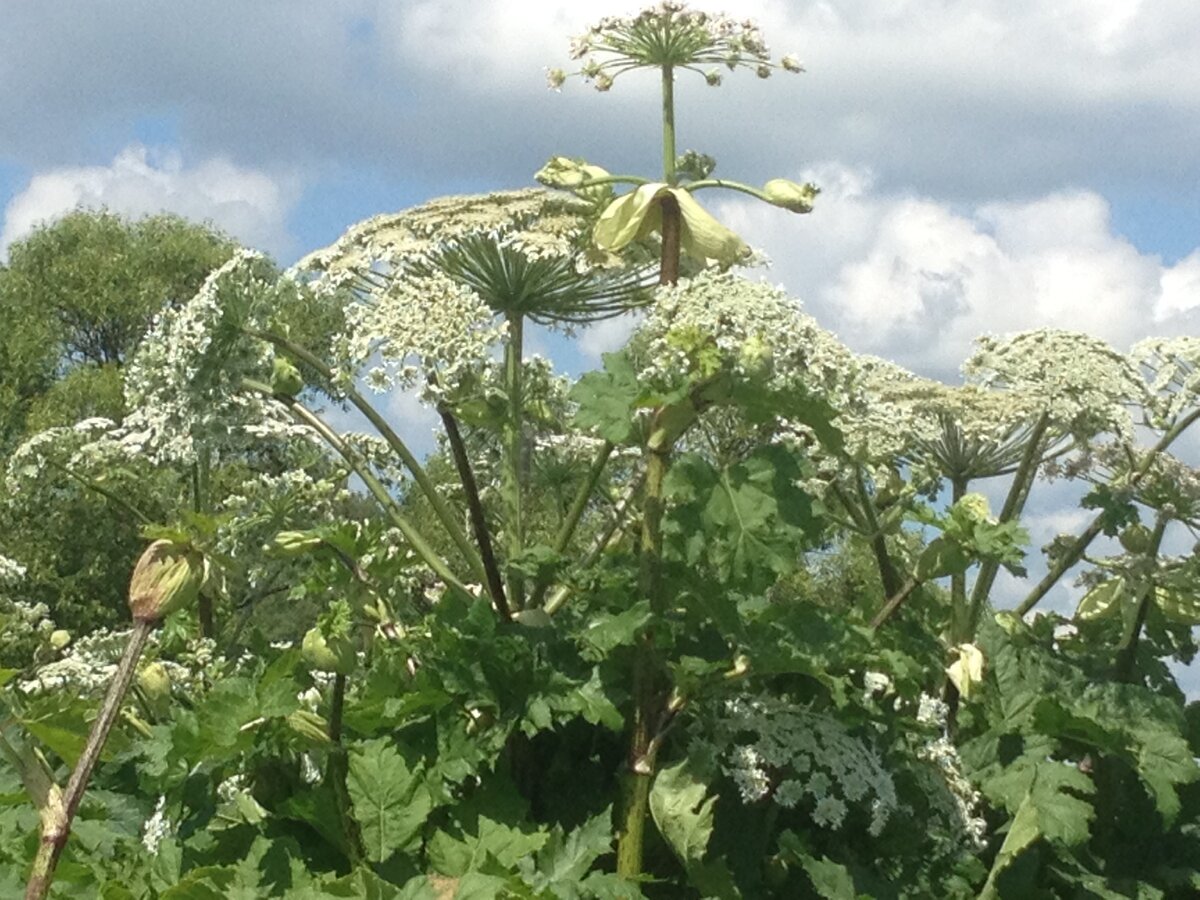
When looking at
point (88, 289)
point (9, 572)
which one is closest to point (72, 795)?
point (9, 572)

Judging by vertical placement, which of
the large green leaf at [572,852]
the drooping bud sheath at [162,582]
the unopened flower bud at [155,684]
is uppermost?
the drooping bud sheath at [162,582]

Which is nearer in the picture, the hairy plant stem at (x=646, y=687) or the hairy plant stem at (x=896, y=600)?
→ the hairy plant stem at (x=646, y=687)

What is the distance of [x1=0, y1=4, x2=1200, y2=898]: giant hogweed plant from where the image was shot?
363 centimetres

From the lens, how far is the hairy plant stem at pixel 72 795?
2.37m

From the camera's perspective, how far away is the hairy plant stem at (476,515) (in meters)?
3.77

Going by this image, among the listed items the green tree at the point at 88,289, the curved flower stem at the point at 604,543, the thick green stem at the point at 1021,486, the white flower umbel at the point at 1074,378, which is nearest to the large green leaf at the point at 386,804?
the curved flower stem at the point at 604,543

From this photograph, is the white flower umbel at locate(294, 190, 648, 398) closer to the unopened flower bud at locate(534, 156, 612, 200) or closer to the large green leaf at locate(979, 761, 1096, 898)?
the unopened flower bud at locate(534, 156, 612, 200)

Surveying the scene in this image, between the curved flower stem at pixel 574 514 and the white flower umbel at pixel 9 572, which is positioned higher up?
the curved flower stem at pixel 574 514

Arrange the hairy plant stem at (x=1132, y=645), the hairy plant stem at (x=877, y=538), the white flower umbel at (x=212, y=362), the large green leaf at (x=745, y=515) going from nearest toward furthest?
the large green leaf at (x=745, y=515) < the white flower umbel at (x=212, y=362) < the hairy plant stem at (x=877, y=538) < the hairy plant stem at (x=1132, y=645)

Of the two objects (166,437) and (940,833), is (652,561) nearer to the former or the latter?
(940,833)

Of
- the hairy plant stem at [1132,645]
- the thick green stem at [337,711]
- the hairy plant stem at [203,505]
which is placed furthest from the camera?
the hairy plant stem at [203,505]

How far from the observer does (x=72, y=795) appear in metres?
2.38

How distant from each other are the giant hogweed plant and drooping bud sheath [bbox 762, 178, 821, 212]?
17mm

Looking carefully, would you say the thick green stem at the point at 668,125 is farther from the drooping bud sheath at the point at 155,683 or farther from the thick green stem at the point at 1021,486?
the drooping bud sheath at the point at 155,683
